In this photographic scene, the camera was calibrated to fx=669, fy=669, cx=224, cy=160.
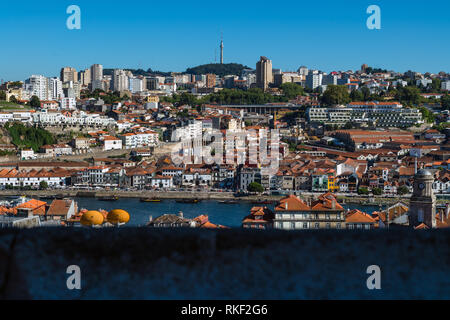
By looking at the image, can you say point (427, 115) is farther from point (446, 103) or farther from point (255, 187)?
point (255, 187)

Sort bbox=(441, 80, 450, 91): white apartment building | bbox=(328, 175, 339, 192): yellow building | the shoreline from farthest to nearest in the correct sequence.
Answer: bbox=(441, 80, 450, 91): white apartment building
bbox=(328, 175, 339, 192): yellow building
the shoreline

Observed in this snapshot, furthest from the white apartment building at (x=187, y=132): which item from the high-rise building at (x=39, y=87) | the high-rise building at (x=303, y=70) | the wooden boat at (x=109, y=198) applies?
the high-rise building at (x=303, y=70)

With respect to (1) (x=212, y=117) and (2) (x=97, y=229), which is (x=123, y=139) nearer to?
(1) (x=212, y=117)

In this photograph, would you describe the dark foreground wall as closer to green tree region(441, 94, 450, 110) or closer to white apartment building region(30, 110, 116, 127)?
white apartment building region(30, 110, 116, 127)

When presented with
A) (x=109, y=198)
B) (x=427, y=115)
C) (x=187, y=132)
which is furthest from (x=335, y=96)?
(x=109, y=198)

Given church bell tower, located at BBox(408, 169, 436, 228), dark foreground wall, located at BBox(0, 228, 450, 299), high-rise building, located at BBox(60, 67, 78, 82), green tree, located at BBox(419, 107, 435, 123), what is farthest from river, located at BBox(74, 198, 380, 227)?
high-rise building, located at BBox(60, 67, 78, 82)

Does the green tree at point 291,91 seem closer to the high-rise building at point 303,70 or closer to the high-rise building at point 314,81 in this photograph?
the high-rise building at point 314,81
